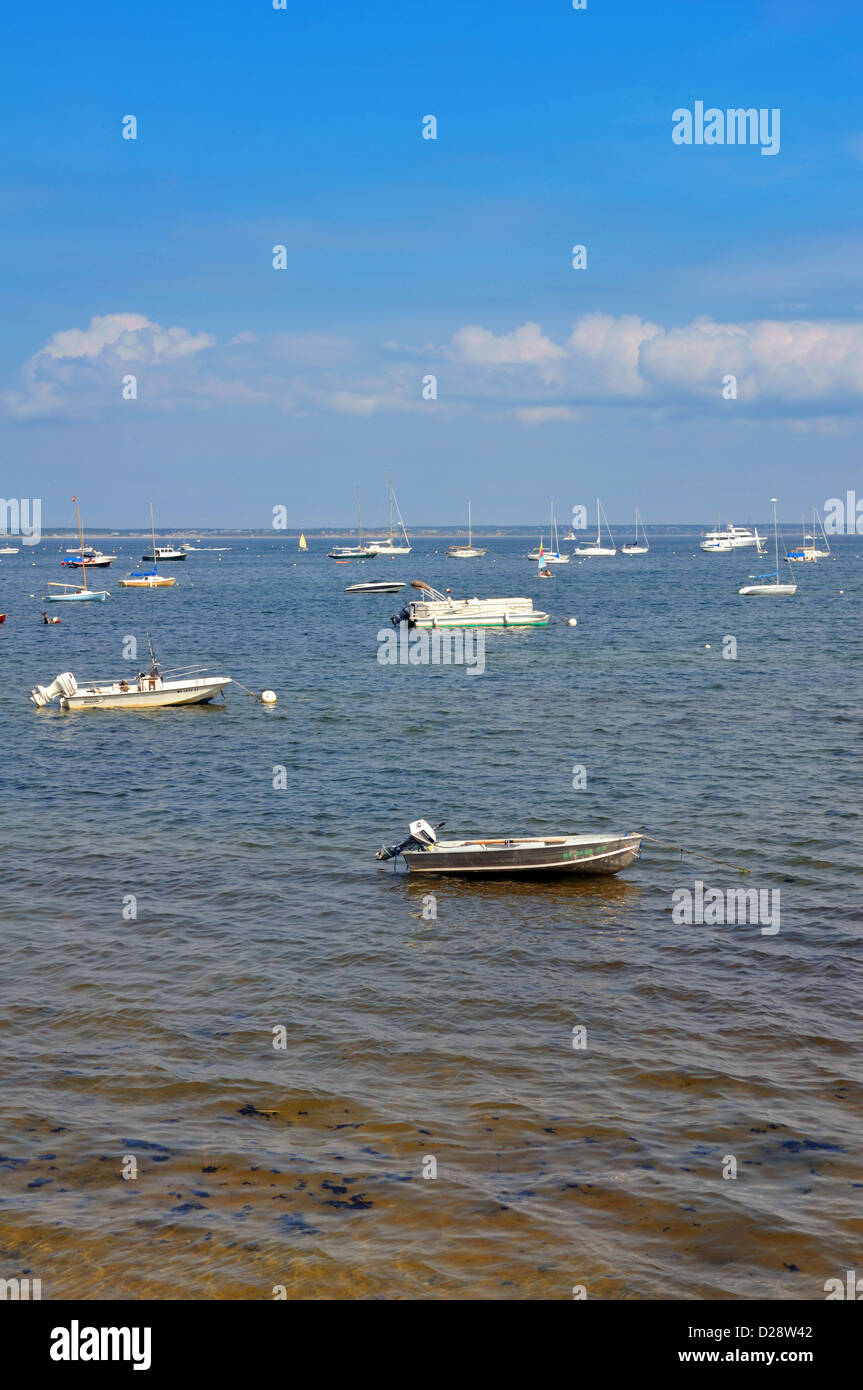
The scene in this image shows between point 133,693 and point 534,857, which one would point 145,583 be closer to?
point 133,693

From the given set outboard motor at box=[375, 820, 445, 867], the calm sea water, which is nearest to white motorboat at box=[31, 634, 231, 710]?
the calm sea water

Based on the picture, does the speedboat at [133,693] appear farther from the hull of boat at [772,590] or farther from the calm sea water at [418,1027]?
the hull of boat at [772,590]

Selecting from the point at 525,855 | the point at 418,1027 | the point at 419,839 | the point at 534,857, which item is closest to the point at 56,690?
the point at 419,839

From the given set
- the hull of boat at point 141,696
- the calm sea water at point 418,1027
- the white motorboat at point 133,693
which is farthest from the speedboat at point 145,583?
the calm sea water at point 418,1027

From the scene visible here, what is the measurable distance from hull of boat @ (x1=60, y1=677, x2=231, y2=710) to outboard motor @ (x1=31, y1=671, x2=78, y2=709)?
0.37 meters

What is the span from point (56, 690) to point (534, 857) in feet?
118

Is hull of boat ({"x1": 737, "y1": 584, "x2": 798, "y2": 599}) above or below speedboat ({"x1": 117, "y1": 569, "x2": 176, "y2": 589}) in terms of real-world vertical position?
below

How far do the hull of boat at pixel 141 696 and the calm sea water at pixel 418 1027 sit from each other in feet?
28.5

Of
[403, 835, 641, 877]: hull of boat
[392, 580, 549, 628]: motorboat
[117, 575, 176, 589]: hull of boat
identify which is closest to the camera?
[403, 835, 641, 877]: hull of boat

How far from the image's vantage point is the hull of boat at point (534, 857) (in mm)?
29094

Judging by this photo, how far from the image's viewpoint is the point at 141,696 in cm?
5694

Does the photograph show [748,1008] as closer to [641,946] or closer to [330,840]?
[641,946]

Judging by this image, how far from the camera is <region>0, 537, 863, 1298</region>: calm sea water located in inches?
591

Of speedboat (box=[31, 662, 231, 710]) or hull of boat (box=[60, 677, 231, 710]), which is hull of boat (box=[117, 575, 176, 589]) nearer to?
speedboat (box=[31, 662, 231, 710])
